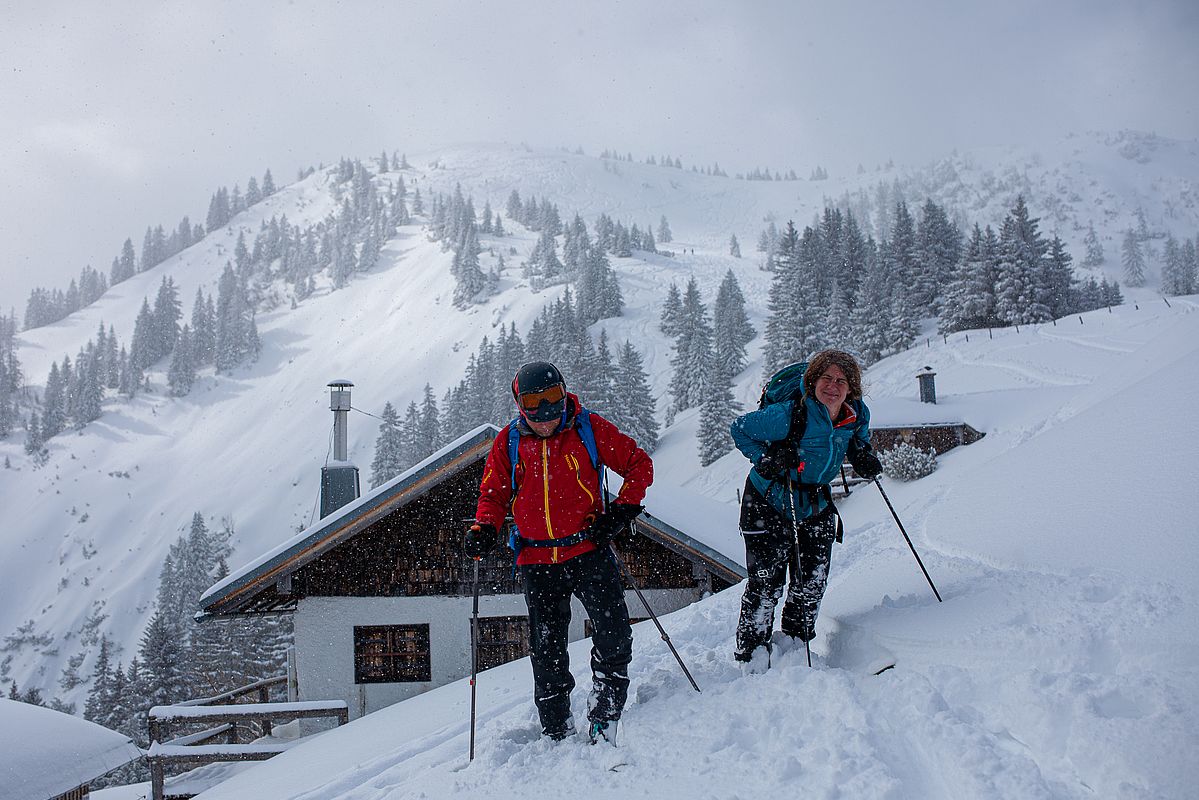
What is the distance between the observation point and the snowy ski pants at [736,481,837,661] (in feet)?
15.1

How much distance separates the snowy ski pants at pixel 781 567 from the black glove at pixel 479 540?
5.24ft

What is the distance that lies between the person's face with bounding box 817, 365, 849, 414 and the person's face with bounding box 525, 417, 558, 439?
5.45ft

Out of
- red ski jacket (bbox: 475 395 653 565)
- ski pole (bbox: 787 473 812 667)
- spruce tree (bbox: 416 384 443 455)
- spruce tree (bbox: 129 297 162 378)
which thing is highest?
spruce tree (bbox: 129 297 162 378)

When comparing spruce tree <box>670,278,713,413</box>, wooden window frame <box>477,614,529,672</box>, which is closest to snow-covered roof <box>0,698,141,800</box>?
wooden window frame <box>477,614,529,672</box>

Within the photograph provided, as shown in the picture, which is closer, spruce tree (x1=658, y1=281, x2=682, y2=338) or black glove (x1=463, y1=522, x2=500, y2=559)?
black glove (x1=463, y1=522, x2=500, y2=559)

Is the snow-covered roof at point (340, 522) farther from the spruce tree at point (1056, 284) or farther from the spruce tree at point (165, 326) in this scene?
the spruce tree at point (165, 326)

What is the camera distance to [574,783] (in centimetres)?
373

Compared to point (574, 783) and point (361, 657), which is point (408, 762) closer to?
point (574, 783)

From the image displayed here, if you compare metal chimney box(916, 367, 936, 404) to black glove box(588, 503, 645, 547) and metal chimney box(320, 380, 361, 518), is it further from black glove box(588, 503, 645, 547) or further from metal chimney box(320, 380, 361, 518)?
black glove box(588, 503, 645, 547)

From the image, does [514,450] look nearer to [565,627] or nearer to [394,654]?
[565,627]

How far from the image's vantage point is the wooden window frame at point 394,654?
12422 mm

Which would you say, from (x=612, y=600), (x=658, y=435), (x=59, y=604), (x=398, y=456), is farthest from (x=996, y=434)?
(x=59, y=604)

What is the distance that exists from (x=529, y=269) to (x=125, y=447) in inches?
2557

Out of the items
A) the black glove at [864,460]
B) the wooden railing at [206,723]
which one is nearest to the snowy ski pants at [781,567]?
the black glove at [864,460]
